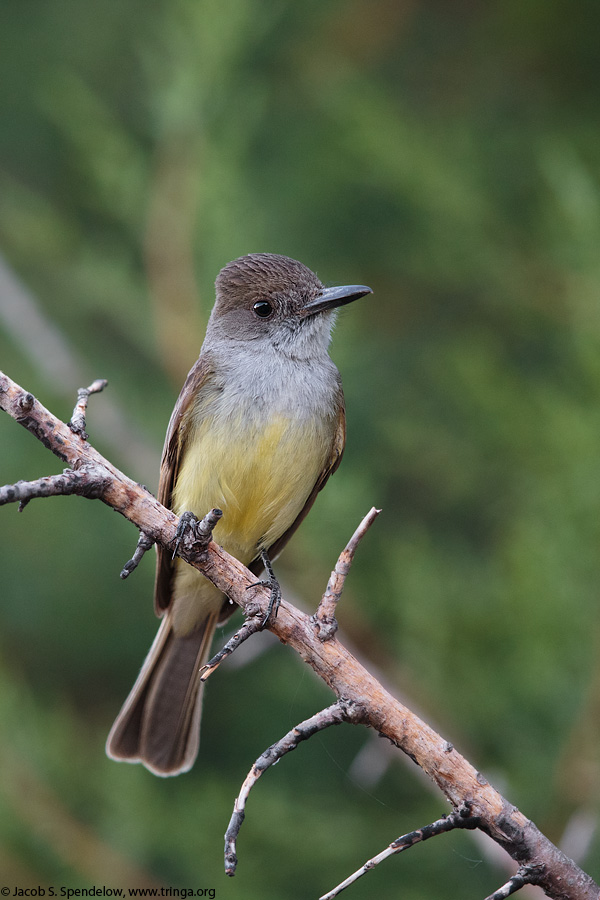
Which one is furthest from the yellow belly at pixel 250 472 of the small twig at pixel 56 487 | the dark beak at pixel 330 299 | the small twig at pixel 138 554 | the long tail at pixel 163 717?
the small twig at pixel 56 487

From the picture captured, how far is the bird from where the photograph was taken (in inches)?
138

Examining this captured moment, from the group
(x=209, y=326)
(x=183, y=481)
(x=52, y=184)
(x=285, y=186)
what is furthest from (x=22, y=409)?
(x=52, y=184)

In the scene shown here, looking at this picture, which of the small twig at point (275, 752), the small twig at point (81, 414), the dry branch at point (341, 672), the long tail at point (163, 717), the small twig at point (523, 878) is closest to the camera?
the small twig at point (275, 752)

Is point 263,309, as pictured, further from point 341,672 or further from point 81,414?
point 341,672

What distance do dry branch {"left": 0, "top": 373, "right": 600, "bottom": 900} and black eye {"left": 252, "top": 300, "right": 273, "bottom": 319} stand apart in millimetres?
1629

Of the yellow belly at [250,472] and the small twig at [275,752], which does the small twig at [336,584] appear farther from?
the yellow belly at [250,472]

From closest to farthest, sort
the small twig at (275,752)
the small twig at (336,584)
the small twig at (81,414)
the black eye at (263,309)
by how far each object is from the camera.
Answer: the small twig at (275,752) < the small twig at (336,584) < the small twig at (81,414) < the black eye at (263,309)

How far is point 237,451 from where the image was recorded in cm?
347

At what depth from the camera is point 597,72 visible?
560 centimetres

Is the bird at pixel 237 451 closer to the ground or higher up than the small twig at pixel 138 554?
higher up

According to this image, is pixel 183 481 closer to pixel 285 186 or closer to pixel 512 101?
pixel 285 186

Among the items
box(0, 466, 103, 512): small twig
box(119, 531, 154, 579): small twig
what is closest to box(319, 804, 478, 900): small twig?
box(119, 531, 154, 579): small twig

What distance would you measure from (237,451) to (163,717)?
109 cm

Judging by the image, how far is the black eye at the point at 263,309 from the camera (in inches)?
156
